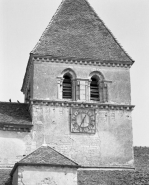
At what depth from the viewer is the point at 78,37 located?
117 ft

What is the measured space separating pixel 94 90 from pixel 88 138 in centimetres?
304

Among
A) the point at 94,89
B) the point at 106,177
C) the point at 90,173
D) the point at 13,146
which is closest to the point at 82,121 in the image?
the point at 94,89

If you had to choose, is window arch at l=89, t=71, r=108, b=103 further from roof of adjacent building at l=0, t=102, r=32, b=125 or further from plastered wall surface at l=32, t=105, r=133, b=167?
roof of adjacent building at l=0, t=102, r=32, b=125

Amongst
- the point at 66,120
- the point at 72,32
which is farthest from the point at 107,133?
the point at 72,32

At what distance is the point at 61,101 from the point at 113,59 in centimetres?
408

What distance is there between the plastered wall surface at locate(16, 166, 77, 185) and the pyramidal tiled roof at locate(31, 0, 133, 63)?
777cm

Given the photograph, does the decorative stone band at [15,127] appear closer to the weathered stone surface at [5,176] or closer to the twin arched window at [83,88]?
the weathered stone surface at [5,176]

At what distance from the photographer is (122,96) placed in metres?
34.1

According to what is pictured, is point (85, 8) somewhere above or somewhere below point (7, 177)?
above

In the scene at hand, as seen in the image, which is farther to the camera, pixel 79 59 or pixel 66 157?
pixel 79 59

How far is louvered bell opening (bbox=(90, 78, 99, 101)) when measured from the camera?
34094 millimetres

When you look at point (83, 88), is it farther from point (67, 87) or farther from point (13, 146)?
point (13, 146)

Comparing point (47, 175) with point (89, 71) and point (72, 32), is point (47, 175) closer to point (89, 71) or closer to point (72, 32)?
point (89, 71)

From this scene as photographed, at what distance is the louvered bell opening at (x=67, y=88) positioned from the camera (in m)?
33.8
